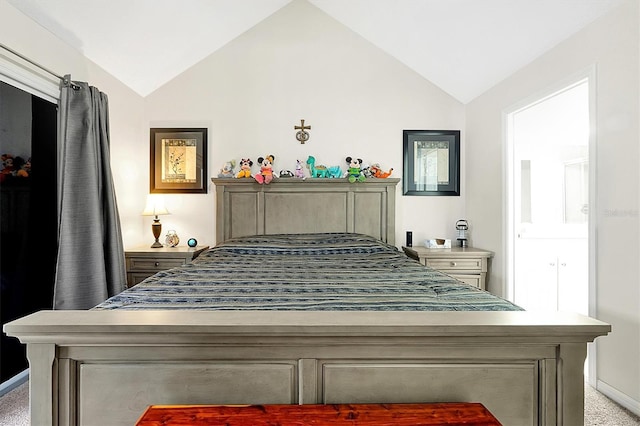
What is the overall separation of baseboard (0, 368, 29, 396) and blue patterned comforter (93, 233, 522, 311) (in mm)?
1103

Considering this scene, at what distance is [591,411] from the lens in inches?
75.7

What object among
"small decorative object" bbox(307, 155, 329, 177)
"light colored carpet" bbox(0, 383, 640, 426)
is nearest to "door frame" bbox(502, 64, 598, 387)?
"light colored carpet" bbox(0, 383, 640, 426)

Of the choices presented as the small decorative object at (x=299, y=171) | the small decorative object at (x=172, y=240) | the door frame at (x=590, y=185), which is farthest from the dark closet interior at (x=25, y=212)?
the door frame at (x=590, y=185)

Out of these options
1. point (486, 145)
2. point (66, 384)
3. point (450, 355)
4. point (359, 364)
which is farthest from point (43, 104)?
point (486, 145)

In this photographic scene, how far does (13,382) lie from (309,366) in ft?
7.21

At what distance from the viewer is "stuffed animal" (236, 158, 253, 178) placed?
3.58 metres

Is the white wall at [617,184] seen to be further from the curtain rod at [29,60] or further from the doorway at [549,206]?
the curtain rod at [29,60]

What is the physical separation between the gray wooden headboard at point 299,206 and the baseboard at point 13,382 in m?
1.71

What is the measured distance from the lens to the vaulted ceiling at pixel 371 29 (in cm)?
238

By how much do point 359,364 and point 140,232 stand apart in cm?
324

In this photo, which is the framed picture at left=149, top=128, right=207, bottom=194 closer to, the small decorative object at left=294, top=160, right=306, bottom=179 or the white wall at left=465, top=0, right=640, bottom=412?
the small decorative object at left=294, top=160, right=306, bottom=179

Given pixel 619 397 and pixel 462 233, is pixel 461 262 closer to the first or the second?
pixel 462 233

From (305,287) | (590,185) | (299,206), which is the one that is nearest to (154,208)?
(299,206)

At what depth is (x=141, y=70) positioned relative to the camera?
3336 millimetres
